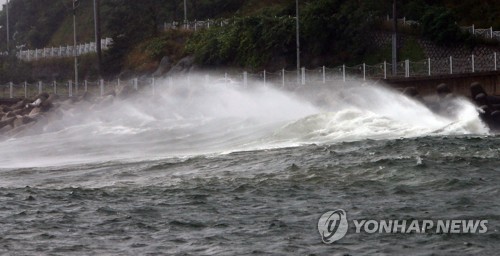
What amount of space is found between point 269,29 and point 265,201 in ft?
129

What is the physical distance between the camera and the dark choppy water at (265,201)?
14.5 meters

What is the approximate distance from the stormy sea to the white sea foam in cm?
12

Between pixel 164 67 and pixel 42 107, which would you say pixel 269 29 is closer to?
pixel 164 67

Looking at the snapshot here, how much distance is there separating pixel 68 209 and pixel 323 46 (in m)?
36.3

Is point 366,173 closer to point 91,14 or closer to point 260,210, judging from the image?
point 260,210

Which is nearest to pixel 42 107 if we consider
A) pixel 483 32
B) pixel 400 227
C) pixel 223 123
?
pixel 223 123

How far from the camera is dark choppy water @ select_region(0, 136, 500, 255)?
14.5 meters

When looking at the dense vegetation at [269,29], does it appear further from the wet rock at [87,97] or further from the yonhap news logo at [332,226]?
the yonhap news logo at [332,226]

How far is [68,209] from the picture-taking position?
1912 centimetres

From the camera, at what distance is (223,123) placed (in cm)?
4009

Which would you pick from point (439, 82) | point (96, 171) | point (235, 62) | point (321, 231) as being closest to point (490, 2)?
point (235, 62)

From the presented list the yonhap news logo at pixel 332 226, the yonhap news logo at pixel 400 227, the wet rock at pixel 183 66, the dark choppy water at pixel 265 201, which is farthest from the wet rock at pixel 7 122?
the yonhap news logo at pixel 400 227

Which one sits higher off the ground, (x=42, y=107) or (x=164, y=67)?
(x=164, y=67)

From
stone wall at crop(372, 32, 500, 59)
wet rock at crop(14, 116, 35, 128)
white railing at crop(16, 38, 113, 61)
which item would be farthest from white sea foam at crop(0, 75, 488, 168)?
white railing at crop(16, 38, 113, 61)
